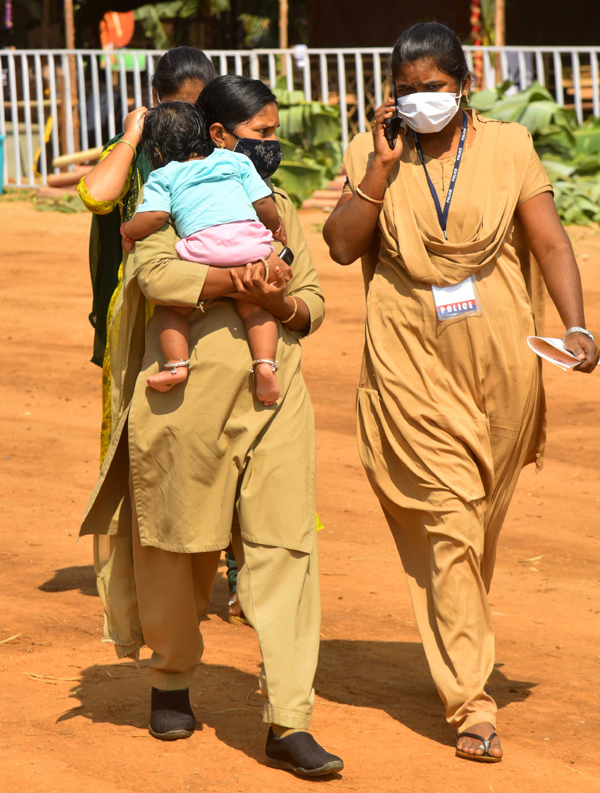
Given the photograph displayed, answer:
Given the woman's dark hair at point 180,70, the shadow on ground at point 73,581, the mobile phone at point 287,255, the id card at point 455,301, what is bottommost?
the shadow on ground at point 73,581

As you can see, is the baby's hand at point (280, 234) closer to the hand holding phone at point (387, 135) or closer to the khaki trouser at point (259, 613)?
the hand holding phone at point (387, 135)

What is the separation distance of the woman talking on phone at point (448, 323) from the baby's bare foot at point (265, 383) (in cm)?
52

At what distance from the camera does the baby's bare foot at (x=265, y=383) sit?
322cm

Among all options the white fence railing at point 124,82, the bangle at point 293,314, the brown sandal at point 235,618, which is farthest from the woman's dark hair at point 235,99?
the white fence railing at point 124,82


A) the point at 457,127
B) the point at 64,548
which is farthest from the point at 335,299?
the point at 457,127

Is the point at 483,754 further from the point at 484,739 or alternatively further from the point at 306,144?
the point at 306,144

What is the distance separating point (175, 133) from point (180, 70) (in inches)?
34.2

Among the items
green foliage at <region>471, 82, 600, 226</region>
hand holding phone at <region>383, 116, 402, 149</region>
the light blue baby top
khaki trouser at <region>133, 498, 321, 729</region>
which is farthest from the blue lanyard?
green foliage at <region>471, 82, 600, 226</region>

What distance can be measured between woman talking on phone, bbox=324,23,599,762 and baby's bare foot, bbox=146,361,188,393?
727 millimetres

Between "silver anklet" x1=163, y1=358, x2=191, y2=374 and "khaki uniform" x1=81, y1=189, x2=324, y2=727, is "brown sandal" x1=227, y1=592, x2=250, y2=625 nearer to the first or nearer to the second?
"khaki uniform" x1=81, y1=189, x2=324, y2=727

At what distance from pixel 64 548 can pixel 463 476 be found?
2611mm

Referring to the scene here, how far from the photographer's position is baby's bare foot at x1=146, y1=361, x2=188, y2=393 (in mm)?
3199

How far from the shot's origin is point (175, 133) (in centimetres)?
322

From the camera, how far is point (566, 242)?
362 cm
